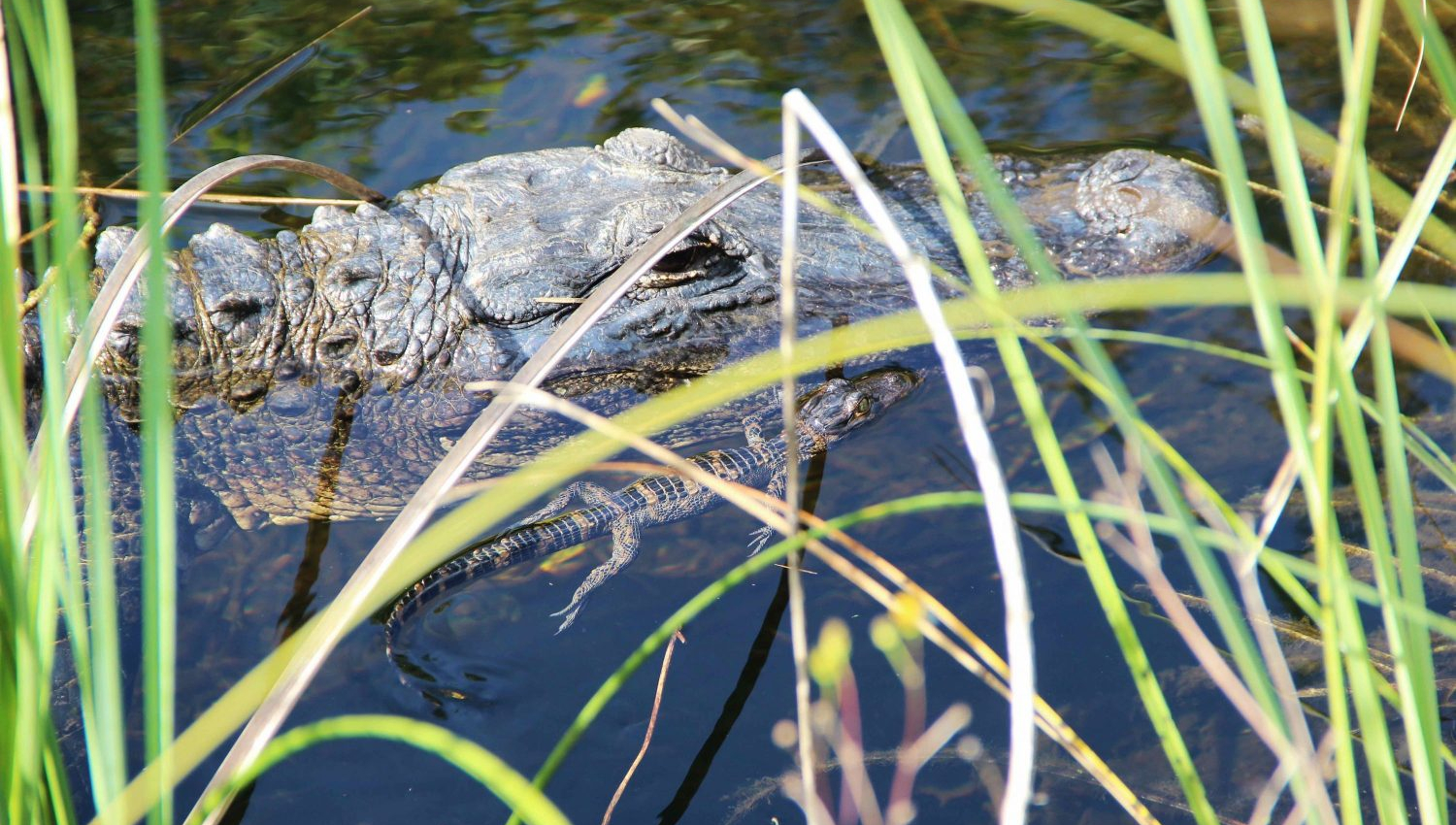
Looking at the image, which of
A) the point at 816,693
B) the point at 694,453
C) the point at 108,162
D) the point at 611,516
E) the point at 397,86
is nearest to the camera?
the point at 816,693

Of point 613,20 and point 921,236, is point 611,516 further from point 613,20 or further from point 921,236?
point 613,20

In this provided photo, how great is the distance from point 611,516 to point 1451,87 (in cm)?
250

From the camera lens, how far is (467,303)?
341 cm

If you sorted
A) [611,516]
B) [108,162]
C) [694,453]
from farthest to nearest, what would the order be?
[108,162], [694,453], [611,516]

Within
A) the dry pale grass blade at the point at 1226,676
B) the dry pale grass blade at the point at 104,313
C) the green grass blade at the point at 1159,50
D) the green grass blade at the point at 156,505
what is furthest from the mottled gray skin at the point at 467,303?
the dry pale grass blade at the point at 1226,676

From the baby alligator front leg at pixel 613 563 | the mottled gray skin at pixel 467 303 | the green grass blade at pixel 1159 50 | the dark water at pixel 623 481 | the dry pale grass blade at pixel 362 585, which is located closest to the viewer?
the green grass blade at pixel 1159 50

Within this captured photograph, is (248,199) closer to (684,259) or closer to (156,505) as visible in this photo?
(684,259)

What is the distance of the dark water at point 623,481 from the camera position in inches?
98.3

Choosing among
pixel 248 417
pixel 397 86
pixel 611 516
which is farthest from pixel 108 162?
pixel 611 516

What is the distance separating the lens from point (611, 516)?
3279 millimetres

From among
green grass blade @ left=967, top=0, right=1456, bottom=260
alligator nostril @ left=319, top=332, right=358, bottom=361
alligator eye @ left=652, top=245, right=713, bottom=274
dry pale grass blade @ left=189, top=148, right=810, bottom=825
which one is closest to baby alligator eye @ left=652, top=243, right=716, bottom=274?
alligator eye @ left=652, top=245, right=713, bottom=274

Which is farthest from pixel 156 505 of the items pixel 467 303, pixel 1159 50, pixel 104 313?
pixel 467 303

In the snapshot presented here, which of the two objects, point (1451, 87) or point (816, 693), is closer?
point (1451, 87)

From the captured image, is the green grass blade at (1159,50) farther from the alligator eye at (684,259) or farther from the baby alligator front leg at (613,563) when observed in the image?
the baby alligator front leg at (613,563)
